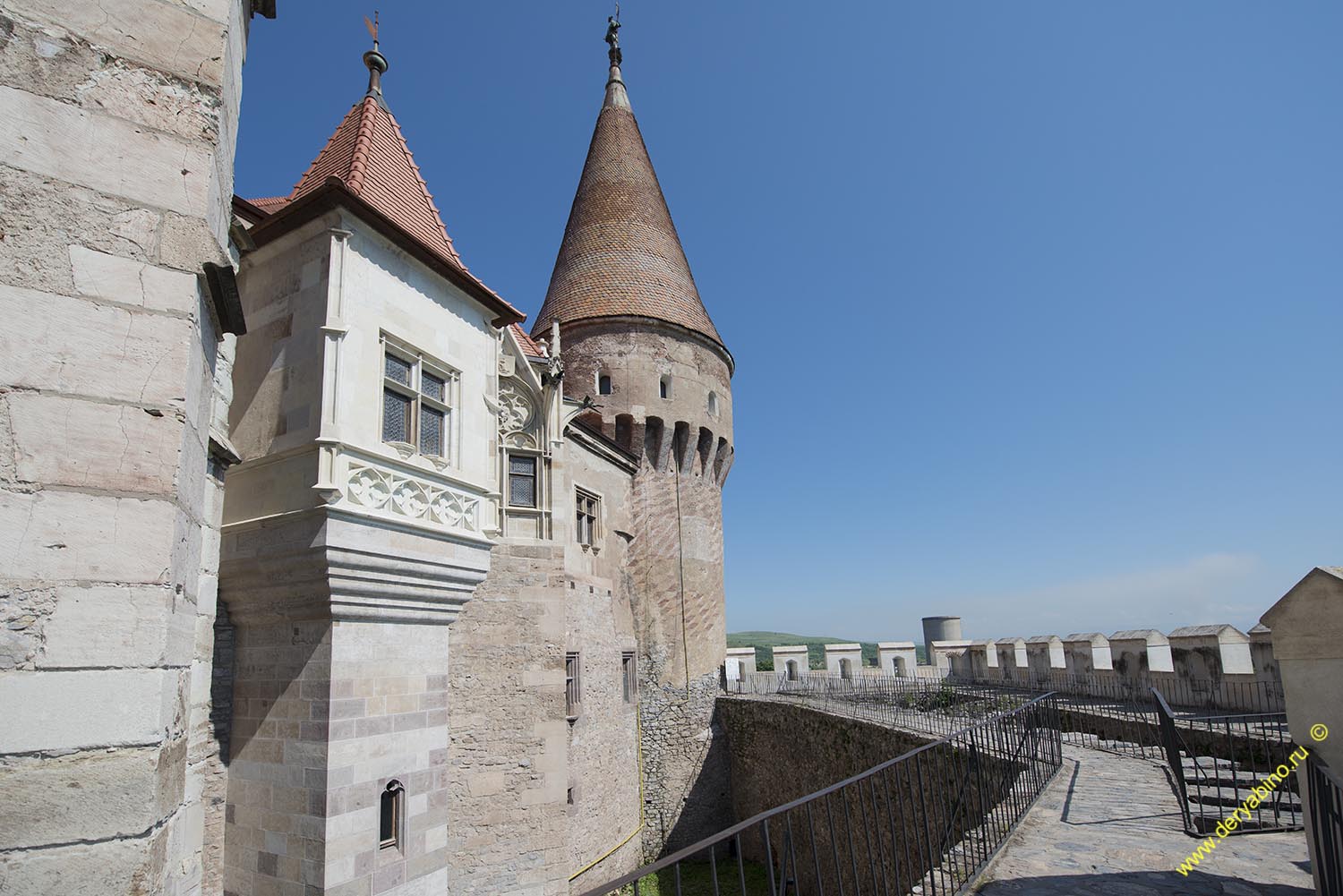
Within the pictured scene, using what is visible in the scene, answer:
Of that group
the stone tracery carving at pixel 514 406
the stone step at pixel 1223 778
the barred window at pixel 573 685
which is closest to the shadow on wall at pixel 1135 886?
the stone step at pixel 1223 778

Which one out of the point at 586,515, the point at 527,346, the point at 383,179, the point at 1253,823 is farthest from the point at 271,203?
the point at 1253,823

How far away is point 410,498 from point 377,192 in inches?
144

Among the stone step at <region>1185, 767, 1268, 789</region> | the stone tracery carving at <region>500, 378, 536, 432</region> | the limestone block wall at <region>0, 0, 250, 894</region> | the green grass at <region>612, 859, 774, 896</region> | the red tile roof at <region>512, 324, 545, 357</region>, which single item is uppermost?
the red tile roof at <region>512, 324, 545, 357</region>

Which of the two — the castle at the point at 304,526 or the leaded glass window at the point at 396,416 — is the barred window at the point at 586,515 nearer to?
the castle at the point at 304,526

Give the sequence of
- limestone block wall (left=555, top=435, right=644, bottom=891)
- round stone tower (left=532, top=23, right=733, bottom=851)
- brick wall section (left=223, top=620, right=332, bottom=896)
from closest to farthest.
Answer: brick wall section (left=223, top=620, right=332, bottom=896), limestone block wall (left=555, top=435, right=644, bottom=891), round stone tower (left=532, top=23, right=733, bottom=851)

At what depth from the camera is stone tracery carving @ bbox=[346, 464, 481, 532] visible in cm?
723

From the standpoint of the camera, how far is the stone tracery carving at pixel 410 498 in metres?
7.23

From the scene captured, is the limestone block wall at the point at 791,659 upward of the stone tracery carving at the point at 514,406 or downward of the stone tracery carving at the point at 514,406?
downward

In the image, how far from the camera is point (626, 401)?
778 inches

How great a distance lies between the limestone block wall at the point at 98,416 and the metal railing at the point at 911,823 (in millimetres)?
1656

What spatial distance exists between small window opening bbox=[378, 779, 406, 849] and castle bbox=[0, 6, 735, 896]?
0.12 ft

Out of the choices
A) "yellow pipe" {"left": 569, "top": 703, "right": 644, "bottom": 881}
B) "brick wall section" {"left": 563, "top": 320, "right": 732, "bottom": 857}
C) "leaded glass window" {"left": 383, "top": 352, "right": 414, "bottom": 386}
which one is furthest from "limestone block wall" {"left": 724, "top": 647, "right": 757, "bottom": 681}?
"leaded glass window" {"left": 383, "top": 352, "right": 414, "bottom": 386}

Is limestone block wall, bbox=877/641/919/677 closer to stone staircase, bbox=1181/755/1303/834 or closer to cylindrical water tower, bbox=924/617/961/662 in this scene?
cylindrical water tower, bbox=924/617/961/662

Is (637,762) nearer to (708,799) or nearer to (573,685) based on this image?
(708,799)
